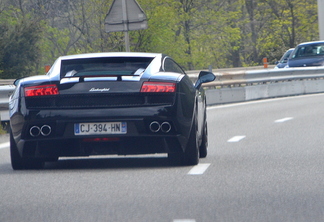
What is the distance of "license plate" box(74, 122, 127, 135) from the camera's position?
8.41 meters

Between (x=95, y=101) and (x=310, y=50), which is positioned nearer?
(x=95, y=101)

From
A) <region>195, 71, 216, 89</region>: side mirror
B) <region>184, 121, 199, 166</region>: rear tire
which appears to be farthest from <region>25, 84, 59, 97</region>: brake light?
<region>195, 71, 216, 89</region>: side mirror

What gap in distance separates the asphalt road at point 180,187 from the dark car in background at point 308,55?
19758mm

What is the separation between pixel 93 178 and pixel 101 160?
1.81m

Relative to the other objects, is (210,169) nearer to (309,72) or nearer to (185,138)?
(185,138)

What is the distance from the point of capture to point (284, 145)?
11492 millimetres

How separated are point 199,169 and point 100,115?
111 centimetres

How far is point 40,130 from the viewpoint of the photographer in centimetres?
845

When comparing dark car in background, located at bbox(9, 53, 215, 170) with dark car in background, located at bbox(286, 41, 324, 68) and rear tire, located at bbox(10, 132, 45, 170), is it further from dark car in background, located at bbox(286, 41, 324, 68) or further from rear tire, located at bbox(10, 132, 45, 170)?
dark car in background, located at bbox(286, 41, 324, 68)

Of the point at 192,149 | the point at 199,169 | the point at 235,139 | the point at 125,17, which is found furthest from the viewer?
the point at 125,17

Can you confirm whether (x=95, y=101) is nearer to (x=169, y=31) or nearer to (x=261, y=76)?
(x=261, y=76)

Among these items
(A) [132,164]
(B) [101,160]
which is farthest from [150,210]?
(B) [101,160]

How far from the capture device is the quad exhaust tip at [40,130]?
27.6 feet

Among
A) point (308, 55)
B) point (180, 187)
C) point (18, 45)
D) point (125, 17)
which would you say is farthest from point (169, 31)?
point (180, 187)
